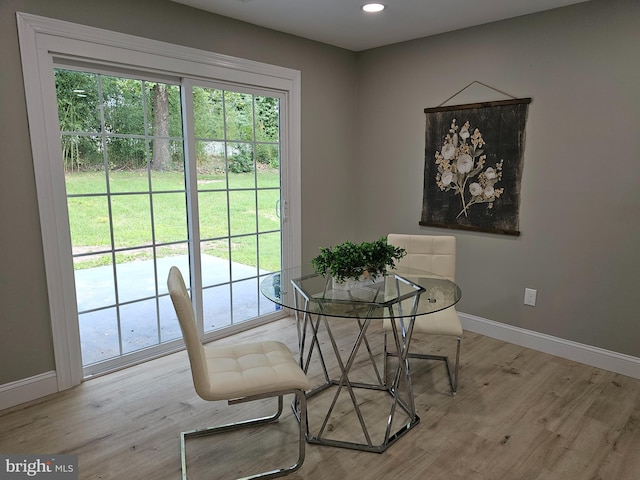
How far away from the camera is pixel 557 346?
10.2 ft

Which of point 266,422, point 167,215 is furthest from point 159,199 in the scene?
point 266,422

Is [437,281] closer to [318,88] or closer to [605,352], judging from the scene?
[605,352]

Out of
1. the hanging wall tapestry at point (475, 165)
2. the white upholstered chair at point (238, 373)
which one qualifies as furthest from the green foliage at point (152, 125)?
the hanging wall tapestry at point (475, 165)

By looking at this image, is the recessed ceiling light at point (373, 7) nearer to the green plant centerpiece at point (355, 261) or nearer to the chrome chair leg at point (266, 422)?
the green plant centerpiece at point (355, 261)

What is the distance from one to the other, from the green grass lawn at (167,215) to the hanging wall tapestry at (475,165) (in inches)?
53.8

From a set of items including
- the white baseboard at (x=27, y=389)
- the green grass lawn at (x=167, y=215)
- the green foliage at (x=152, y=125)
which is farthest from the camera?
the green grass lawn at (x=167, y=215)

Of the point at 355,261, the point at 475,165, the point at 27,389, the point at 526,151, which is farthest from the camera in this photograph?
the point at 475,165

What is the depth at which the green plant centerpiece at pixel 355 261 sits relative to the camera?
2.14 meters

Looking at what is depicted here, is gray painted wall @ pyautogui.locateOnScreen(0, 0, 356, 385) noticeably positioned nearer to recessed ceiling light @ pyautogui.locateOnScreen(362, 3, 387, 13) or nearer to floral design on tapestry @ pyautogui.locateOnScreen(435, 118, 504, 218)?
recessed ceiling light @ pyautogui.locateOnScreen(362, 3, 387, 13)

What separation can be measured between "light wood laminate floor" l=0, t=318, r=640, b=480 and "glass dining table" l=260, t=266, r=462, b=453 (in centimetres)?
7

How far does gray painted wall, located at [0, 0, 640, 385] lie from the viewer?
2367 millimetres

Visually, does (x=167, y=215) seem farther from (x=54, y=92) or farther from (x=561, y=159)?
(x=561, y=159)

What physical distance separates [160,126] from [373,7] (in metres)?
1.63

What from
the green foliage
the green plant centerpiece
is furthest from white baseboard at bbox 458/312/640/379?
the green foliage
